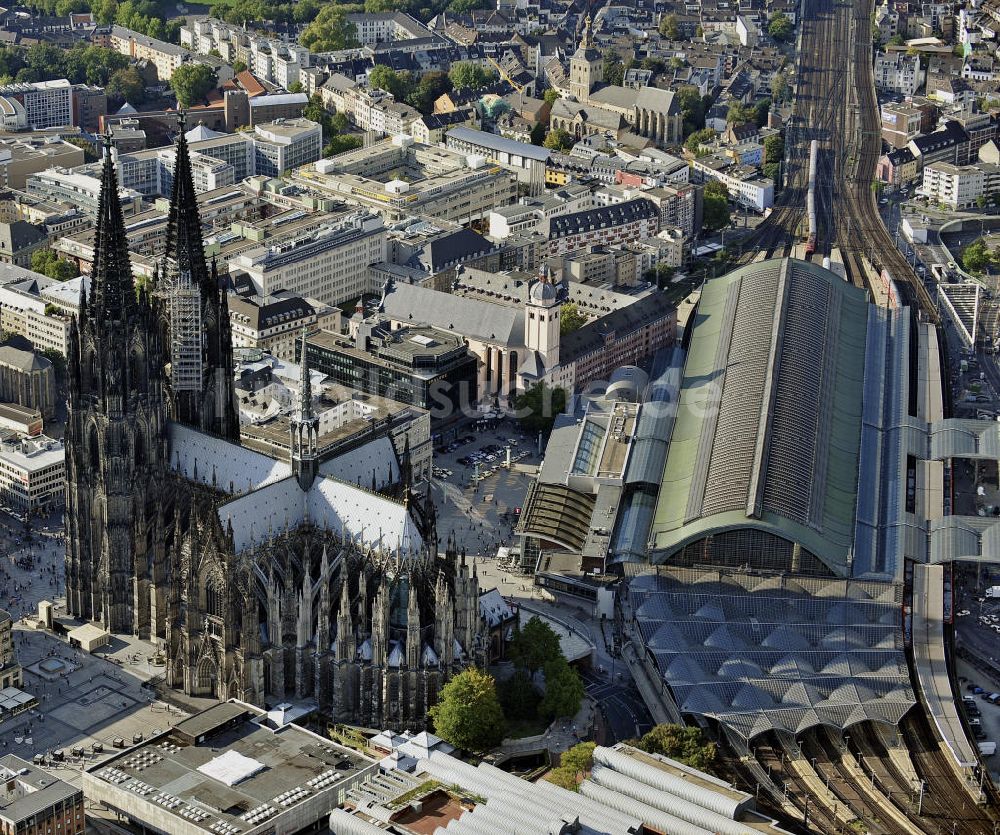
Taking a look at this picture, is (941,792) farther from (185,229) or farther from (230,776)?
(185,229)

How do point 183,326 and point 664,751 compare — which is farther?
point 183,326

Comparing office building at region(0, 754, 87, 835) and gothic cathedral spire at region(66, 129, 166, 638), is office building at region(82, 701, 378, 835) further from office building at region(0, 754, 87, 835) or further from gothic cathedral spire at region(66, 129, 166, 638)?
gothic cathedral spire at region(66, 129, 166, 638)

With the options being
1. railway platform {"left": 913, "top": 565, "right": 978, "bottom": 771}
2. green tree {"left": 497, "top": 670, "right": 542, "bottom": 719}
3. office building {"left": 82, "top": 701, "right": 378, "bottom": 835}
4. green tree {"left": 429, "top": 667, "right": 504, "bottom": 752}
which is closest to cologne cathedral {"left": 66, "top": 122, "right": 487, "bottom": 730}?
green tree {"left": 429, "top": 667, "right": 504, "bottom": 752}

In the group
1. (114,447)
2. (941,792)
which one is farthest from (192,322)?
(941,792)

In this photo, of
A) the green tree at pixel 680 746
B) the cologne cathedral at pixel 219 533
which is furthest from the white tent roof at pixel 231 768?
the green tree at pixel 680 746

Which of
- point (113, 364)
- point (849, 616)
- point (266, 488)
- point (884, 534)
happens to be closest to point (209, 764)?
point (266, 488)

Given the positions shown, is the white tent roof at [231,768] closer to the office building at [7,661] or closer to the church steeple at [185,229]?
the office building at [7,661]

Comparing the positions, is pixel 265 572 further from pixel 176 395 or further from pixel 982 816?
pixel 982 816
